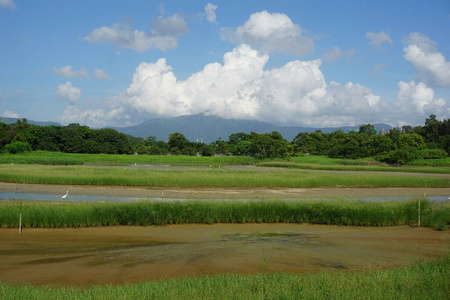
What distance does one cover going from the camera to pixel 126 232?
1716 centimetres

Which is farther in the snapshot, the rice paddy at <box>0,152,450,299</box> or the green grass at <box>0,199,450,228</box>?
the green grass at <box>0,199,450,228</box>

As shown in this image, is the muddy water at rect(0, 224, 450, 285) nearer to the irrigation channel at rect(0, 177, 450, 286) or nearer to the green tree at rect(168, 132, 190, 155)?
the irrigation channel at rect(0, 177, 450, 286)

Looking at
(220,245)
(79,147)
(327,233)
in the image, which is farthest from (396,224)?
(79,147)

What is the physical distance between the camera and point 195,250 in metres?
14.2

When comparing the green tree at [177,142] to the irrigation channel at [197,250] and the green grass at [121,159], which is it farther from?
the irrigation channel at [197,250]

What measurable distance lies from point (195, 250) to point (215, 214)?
5.30m

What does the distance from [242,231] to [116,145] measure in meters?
78.2

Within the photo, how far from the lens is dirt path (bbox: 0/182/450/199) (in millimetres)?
29125

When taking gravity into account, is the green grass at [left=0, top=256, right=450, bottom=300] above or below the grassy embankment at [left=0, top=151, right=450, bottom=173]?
below

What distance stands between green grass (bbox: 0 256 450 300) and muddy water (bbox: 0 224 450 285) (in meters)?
2.37

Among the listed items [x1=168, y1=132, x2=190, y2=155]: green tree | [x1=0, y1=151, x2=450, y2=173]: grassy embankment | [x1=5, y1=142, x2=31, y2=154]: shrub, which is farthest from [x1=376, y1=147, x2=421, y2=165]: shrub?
[x1=5, y1=142, x2=31, y2=154]: shrub

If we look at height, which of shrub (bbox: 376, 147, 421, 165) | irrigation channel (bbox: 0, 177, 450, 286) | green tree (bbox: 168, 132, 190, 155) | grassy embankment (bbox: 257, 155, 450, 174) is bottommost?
irrigation channel (bbox: 0, 177, 450, 286)

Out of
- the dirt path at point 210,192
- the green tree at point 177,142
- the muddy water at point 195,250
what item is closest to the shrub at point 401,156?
the dirt path at point 210,192

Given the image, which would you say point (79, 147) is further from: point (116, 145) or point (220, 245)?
point (220, 245)
